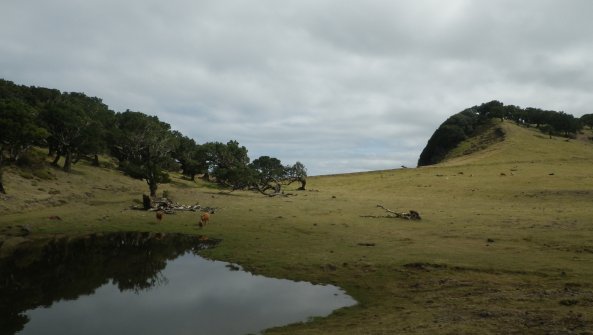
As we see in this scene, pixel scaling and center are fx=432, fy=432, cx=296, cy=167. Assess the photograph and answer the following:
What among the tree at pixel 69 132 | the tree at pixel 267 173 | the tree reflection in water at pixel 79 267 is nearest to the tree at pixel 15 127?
the tree at pixel 69 132

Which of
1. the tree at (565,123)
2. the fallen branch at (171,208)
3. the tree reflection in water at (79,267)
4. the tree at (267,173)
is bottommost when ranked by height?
the tree reflection in water at (79,267)

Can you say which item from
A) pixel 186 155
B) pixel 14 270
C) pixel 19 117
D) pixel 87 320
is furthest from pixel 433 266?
pixel 186 155

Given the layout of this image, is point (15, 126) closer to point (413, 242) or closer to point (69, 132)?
point (69, 132)

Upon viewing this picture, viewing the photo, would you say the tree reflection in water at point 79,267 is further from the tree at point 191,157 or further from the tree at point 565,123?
the tree at point 565,123

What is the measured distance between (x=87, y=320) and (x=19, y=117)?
1602 inches

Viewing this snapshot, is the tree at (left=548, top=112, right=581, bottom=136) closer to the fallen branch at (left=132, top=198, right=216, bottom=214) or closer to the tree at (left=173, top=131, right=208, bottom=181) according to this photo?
the tree at (left=173, top=131, right=208, bottom=181)

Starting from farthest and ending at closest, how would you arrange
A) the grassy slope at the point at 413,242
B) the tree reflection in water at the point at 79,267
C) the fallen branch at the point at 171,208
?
1. the fallen branch at the point at 171,208
2. the tree reflection in water at the point at 79,267
3. the grassy slope at the point at 413,242

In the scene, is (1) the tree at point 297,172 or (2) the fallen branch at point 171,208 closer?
(2) the fallen branch at point 171,208

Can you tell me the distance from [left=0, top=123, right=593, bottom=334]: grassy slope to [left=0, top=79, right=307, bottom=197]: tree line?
13.5ft

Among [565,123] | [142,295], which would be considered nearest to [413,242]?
[142,295]

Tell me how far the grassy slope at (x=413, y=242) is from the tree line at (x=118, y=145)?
411 cm

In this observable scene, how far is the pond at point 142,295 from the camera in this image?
14.5 metres

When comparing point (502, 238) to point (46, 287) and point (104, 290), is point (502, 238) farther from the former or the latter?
point (46, 287)

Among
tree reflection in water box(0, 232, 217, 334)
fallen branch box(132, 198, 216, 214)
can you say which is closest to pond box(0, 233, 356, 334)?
tree reflection in water box(0, 232, 217, 334)
